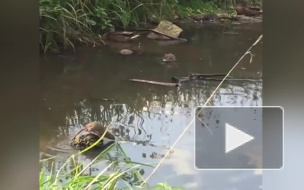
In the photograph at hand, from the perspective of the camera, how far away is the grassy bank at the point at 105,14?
1.05m

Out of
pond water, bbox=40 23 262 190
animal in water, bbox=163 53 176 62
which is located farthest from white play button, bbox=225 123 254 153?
A: animal in water, bbox=163 53 176 62

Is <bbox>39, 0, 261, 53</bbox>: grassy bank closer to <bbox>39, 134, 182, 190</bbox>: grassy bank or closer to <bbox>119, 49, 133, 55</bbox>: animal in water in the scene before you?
<bbox>119, 49, 133, 55</bbox>: animal in water

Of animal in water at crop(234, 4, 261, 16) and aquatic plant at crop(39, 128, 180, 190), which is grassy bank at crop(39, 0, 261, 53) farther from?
aquatic plant at crop(39, 128, 180, 190)

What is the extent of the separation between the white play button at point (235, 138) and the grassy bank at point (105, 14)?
0.23 meters

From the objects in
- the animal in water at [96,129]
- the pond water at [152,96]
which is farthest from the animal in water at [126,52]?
the animal in water at [96,129]

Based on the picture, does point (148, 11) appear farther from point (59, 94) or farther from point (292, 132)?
point (292, 132)

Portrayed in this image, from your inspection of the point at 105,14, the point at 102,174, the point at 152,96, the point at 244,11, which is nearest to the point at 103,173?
the point at 102,174

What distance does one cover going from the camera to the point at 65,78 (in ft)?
3.46

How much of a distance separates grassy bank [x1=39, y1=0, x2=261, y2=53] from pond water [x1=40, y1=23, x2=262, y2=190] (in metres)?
0.03

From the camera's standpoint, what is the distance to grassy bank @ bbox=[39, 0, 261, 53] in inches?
41.3

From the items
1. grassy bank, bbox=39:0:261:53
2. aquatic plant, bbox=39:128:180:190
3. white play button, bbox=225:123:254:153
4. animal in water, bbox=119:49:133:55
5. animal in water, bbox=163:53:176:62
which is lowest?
aquatic plant, bbox=39:128:180:190

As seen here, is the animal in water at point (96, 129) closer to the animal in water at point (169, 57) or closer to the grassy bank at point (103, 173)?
the grassy bank at point (103, 173)

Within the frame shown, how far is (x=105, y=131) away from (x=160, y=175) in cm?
13

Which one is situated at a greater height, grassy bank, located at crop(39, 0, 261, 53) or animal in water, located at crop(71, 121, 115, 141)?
grassy bank, located at crop(39, 0, 261, 53)
